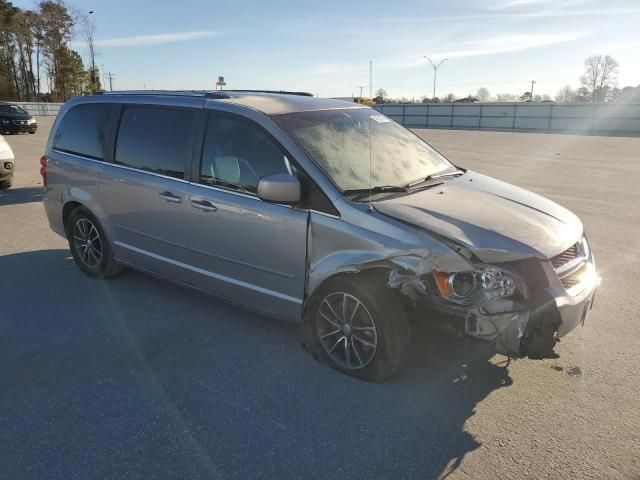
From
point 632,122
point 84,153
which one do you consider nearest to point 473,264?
point 84,153

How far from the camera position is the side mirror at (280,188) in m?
3.37

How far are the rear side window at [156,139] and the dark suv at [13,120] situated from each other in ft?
81.7

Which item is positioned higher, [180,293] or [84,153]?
[84,153]

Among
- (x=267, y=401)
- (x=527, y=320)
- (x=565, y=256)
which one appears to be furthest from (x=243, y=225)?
(x=565, y=256)

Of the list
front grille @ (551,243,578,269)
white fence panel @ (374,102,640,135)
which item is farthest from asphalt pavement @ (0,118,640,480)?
white fence panel @ (374,102,640,135)

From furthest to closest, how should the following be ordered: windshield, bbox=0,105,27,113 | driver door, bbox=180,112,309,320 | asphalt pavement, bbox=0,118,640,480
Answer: windshield, bbox=0,105,27,113
driver door, bbox=180,112,309,320
asphalt pavement, bbox=0,118,640,480

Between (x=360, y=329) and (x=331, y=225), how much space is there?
70cm

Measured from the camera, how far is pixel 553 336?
3.00 metres

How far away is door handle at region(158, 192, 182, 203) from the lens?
13.6ft

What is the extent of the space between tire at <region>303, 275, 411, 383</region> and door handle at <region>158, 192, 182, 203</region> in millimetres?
1448

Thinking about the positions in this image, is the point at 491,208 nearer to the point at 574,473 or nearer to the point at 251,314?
the point at 574,473

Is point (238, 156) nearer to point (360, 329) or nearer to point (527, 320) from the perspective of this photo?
point (360, 329)

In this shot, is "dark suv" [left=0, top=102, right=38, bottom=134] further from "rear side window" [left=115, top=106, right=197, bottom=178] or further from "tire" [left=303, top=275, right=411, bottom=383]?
"tire" [left=303, top=275, right=411, bottom=383]

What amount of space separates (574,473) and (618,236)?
5.33m
